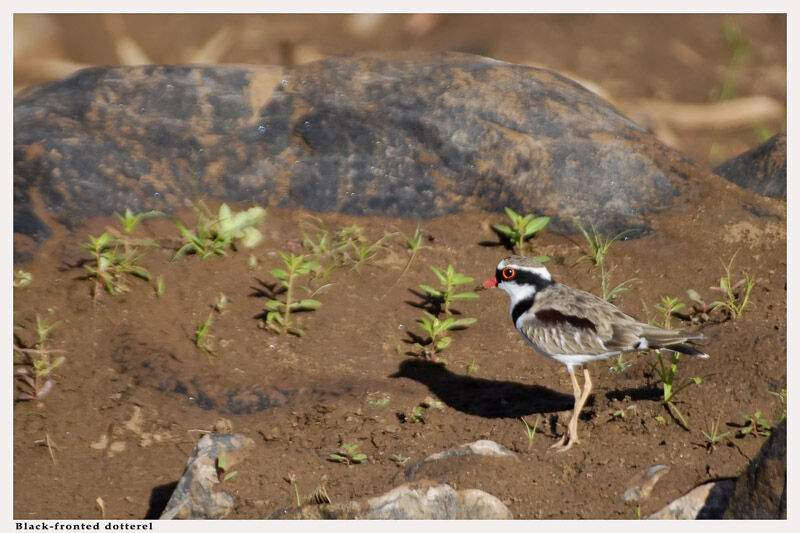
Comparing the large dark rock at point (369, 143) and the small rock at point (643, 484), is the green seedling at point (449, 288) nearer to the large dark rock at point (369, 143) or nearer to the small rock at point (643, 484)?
the large dark rock at point (369, 143)

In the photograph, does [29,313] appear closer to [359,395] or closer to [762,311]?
[359,395]

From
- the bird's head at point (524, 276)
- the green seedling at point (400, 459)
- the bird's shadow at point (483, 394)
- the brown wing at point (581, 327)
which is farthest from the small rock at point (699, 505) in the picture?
the bird's head at point (524, 276)

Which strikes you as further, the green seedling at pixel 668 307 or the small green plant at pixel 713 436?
the green seedling at pixel 668 307

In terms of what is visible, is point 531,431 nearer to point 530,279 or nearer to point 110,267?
point 530,279

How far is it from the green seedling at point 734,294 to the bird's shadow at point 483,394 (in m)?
1.81

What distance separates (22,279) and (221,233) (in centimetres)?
176

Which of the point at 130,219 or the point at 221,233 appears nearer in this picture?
the point at 130,219

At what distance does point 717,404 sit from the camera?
595 cm

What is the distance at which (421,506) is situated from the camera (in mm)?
5031

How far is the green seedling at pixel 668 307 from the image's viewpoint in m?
7.29

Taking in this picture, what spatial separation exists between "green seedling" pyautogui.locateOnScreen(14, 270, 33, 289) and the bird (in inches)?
161

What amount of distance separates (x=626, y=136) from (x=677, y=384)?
3.45 m

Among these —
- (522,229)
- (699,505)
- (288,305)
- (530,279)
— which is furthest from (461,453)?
(522,229)

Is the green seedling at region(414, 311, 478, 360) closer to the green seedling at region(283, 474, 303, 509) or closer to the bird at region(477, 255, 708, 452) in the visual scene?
the bird at region(477, 255, 708, 452)
